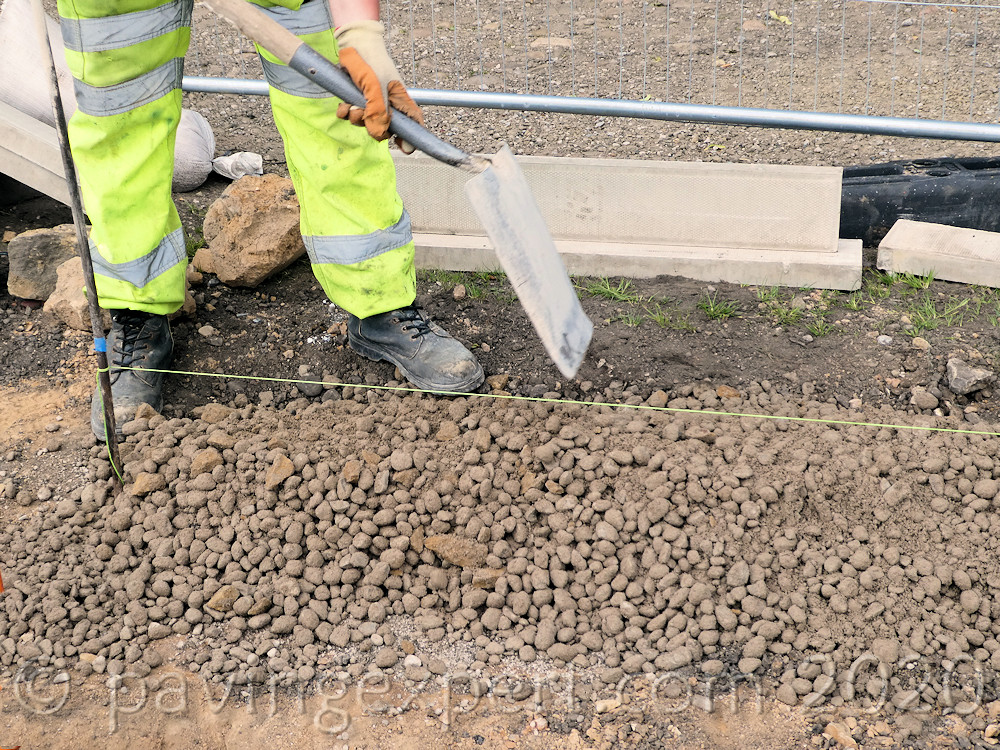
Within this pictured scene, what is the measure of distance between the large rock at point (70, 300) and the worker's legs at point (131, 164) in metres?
0.53

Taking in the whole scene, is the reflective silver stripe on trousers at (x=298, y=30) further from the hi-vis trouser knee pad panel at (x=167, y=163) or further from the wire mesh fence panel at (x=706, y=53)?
the wire mesh fence panel at (x=706, y=53)

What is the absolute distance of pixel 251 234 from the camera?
12.1 feet

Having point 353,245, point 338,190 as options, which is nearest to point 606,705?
point 353,245

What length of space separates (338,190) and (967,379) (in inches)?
83.7

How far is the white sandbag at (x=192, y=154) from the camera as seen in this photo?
438 cm

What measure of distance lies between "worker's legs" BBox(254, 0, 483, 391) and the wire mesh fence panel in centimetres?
225

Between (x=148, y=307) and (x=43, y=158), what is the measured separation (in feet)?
3.49

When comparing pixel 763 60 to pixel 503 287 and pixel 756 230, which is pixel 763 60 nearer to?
pixel 756 230

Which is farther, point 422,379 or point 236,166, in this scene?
point 236,166

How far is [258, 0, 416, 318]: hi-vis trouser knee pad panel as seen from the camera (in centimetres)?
296

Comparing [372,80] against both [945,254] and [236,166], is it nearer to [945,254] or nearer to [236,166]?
[236,166]

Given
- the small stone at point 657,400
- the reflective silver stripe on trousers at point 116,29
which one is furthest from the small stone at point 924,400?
the reflective silver stripe on trousers at point 116,29

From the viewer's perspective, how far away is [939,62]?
5527mm

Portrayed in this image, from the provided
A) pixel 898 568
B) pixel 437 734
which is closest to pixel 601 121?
pixel 898 568
